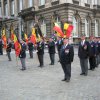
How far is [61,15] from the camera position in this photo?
35.9 metres

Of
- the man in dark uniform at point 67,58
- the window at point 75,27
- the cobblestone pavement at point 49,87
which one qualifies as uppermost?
the window at point 75,27

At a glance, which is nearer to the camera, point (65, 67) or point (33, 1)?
point (65, 67)

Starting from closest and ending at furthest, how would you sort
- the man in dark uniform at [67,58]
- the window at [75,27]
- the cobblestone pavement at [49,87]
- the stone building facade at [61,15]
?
the cobblestone pavement at [49,87] → the man in dark uniform at [67,58] → the stone building facade at [61,15] → the window at [75,27]

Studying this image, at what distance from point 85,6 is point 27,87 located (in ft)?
98.7

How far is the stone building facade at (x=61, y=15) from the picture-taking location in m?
35.9

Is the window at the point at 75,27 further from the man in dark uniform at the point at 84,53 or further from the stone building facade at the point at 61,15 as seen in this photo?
the man in dark uniform at the point at 84,53

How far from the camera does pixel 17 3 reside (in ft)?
155

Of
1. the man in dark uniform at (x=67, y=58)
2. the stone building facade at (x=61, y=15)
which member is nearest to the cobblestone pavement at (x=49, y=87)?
the man in dark uniform at (x=67, y=58)

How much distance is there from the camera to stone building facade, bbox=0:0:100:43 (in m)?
35.9

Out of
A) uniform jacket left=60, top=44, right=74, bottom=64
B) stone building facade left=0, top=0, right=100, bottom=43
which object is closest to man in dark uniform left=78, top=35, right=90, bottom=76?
uniform jacket left=60, top=44, right=74, bottom=64

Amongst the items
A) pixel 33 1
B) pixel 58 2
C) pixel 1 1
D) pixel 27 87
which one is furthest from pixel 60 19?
pixel 27 87

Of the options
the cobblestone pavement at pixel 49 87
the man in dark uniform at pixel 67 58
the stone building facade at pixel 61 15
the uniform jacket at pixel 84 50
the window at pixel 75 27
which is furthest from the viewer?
the window at pixel 75 27

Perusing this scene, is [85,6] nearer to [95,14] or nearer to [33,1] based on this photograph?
[95,14]

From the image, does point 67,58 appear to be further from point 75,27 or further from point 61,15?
point 75,27
